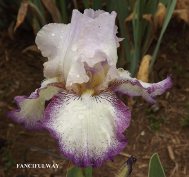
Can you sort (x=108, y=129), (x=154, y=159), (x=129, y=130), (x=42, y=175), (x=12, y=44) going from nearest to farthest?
(x=108, y=129) < (x=154, y=159) < (x=42, y=175) < (x=129, y=130) < (x=12, y=44)

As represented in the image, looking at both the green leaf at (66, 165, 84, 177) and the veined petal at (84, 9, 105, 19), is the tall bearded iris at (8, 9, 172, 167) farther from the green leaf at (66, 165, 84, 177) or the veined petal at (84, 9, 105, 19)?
the green leaf at (66, 165, 84, 177)

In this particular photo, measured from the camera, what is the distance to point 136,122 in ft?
6.34

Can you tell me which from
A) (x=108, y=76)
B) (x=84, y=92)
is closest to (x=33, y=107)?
(x=84, y=92)

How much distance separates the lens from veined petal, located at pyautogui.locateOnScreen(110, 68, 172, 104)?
34.4 inches

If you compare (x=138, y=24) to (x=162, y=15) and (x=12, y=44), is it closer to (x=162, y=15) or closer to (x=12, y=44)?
(x=162, y=15)

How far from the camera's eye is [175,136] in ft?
5.98

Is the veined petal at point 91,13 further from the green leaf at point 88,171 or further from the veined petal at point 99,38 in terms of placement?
the green leaf at point 88,171

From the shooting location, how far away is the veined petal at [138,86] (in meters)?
0.87

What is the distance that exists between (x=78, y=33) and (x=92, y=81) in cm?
19

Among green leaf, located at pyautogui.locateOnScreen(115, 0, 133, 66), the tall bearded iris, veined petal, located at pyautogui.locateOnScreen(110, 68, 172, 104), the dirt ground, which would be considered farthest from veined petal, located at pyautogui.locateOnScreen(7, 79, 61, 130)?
green leaf, located at pyautogui.locateOnScreen(115, 0, 133, 66)

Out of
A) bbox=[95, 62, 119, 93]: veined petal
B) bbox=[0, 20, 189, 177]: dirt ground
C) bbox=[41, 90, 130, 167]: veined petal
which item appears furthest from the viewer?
bbox=[0, 20, 189, 177]: dirt ground

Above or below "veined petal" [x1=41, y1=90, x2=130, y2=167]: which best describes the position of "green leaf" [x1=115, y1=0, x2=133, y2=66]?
above

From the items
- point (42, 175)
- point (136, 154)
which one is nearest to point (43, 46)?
point (42, 175)

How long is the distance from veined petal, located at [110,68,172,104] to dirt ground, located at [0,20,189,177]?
0.87 metres
